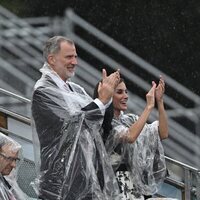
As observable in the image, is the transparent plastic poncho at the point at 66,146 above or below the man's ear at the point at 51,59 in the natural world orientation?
below

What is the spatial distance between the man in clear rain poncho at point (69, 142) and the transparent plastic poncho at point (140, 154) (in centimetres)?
39

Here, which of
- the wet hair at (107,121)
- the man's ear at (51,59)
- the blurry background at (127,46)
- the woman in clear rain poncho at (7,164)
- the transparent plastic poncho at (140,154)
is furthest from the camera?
the blurry background at (127,46)

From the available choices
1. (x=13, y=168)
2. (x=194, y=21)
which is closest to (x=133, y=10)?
(x=194, y=21)

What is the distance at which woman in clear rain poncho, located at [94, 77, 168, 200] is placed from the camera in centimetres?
745

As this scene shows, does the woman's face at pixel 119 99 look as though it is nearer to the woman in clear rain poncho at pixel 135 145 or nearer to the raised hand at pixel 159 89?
the woman in clear rain poncho at pixel 135 145

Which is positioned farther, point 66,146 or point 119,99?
point 119,99

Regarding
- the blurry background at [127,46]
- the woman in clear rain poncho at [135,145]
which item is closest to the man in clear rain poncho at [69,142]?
the woman in clear rain poncho at [135,145]

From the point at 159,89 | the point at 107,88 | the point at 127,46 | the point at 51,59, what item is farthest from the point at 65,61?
the point at 127,46

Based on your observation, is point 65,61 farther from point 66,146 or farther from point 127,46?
point 127,46

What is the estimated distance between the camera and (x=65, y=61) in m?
7.18

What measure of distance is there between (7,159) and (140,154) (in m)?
1.06

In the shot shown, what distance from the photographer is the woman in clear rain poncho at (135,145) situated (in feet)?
24.4

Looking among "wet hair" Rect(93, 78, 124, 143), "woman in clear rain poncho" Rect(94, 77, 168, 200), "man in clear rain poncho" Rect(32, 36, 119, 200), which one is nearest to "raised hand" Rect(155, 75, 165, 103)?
"woman in clear rain poncho" Rect(94, 77, 168, 200)

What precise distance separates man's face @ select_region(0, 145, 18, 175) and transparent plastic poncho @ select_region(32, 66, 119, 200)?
161 mm
